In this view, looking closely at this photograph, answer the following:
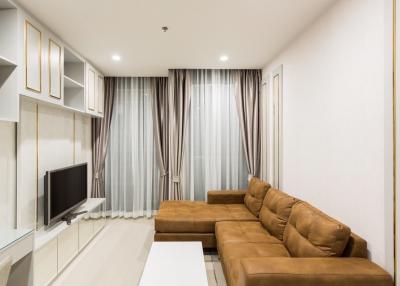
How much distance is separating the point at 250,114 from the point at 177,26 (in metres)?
2.24

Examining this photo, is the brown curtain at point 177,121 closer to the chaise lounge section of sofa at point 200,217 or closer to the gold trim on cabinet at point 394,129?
the chaise lounge section of sofa at point 200,217

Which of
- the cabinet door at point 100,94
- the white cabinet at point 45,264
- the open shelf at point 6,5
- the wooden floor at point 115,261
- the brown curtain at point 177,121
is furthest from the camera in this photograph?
the brown curtain at point 177,121

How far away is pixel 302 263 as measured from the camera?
174 centimetres

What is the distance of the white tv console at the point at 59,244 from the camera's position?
249 cm

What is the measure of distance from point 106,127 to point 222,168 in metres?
2.28

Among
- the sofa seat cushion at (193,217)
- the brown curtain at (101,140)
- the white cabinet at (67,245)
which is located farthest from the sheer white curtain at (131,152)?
the white cabinet at (67,245)

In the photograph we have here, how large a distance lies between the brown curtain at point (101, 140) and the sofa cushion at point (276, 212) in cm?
307

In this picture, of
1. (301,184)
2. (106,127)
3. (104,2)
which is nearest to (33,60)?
(104,2)

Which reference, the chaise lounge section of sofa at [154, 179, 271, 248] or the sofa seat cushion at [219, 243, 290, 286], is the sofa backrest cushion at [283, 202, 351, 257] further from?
the chaise lounge section of sofa at [154, 179, 271, 248]

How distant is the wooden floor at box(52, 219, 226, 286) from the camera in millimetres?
2764

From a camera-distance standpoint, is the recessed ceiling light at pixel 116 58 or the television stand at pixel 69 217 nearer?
the television stand at pixel 69 217

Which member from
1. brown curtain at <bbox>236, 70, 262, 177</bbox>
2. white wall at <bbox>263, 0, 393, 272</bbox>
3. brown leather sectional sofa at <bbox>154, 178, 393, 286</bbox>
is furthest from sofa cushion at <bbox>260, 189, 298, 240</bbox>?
brown curtain at <bbox>236, 70, 262, 177</bbox>

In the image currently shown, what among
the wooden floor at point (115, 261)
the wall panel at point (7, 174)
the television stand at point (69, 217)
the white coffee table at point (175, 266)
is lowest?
the wooden floor at point (115, 261)

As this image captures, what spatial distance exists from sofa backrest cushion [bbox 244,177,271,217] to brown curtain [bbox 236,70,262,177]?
721 mm
